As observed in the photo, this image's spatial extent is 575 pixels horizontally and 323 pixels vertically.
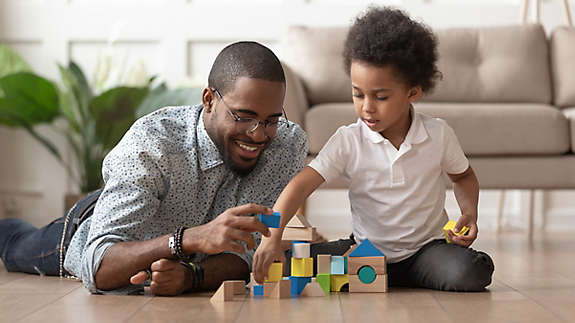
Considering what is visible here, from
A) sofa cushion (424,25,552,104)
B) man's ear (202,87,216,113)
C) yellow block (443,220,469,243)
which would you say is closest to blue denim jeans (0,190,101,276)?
man's ear (202,87,216,113)

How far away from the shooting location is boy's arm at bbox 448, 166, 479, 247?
5.82ft

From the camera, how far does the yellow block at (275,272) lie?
1592 millimetres

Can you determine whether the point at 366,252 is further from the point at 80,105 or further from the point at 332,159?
the point at 80,105

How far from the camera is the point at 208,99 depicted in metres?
1.74

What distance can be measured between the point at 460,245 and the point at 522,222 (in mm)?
2378

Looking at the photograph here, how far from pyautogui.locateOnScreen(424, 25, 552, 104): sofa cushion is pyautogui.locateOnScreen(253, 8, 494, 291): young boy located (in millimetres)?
1549

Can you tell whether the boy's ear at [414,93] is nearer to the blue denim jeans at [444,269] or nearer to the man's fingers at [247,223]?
the blue denim jeans at [444,269]

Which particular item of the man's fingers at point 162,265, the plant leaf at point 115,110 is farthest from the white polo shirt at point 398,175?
the plant leaf at point 115,110

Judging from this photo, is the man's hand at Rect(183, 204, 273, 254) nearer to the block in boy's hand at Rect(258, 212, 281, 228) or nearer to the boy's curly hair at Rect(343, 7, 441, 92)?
the block in boy's hand at Rect(258, 212, 281, 228)

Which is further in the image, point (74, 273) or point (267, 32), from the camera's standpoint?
point (267, 32)

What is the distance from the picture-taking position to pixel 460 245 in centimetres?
179

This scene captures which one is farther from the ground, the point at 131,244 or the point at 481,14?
the point at 481,14

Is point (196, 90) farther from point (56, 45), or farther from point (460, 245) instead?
point (460, 245)

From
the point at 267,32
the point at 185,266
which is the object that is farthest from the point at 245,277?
the point at 267,32
